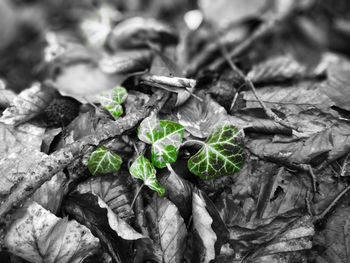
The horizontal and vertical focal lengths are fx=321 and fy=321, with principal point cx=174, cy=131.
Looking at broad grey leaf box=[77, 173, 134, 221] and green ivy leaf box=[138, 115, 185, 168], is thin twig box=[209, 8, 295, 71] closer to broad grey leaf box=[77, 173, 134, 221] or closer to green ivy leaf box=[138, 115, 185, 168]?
green ivy leaf box=[138, 115, 185, 168]

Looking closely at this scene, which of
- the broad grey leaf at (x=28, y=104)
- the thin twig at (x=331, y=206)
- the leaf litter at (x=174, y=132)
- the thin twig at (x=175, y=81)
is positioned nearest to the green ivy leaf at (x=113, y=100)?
the leaf litter at (x=174, y=132)

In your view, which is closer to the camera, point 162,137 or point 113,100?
point 162,137

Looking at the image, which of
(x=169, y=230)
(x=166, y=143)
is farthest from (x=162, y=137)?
(x=169, y=230)

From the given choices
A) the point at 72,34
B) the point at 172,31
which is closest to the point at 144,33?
the point at 172,31

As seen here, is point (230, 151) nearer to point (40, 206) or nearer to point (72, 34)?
point (40, 206)

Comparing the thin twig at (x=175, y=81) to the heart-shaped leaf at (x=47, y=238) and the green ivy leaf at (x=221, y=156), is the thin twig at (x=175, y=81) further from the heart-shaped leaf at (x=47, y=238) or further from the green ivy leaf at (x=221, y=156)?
the heart-shaped leaf at (x=47, y=238)

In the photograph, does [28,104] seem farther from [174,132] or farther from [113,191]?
[174,132]
